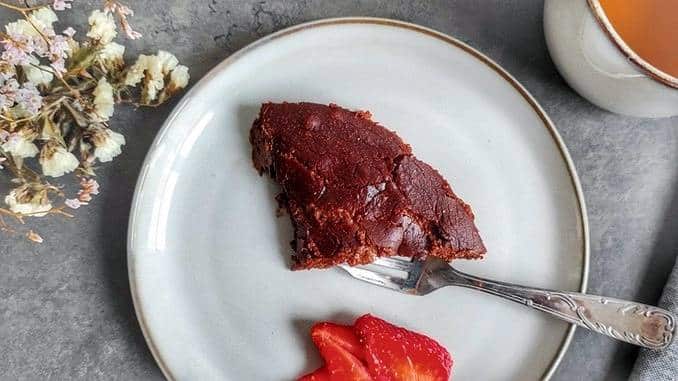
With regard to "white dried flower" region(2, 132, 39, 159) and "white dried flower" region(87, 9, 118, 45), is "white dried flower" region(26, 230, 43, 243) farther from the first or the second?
"white dried flower" region(87, 9, 118, 45)

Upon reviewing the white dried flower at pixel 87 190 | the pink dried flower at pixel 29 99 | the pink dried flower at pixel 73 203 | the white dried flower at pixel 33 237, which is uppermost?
the pink dried flower at pixel 29 99

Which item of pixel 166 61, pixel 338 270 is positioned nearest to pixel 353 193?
pixel 338 270

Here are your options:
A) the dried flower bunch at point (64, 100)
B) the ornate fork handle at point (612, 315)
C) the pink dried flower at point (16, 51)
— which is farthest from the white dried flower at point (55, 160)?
the ornate fork handle at point (612, 315)

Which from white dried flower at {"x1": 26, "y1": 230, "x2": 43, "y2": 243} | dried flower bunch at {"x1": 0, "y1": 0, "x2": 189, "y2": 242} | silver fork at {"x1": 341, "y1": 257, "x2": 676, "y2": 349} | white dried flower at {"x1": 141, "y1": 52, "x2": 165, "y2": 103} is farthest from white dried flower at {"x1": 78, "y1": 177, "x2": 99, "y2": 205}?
silver fork at {"x1": 341, "y1": 257, "x2": 676, "y2": 349}

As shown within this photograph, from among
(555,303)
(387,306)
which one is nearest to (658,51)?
(555,303)

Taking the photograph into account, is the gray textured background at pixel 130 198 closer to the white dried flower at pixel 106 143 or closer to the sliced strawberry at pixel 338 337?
the white dried flower at pixel 106 143

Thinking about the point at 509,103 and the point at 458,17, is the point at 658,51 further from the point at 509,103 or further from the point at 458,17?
the point at 458,17
